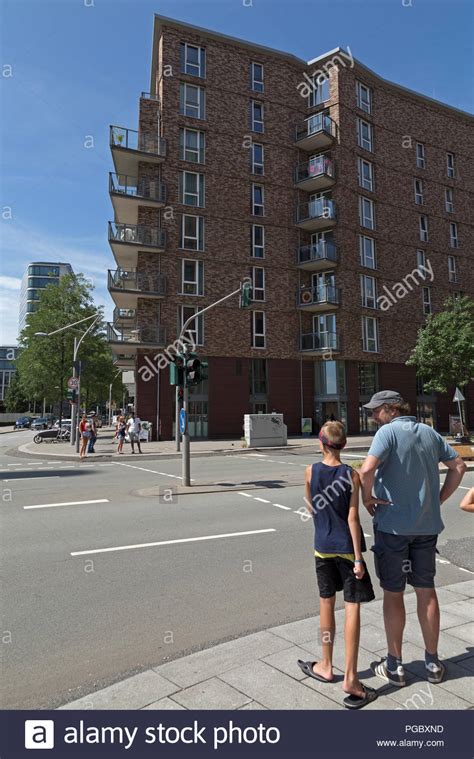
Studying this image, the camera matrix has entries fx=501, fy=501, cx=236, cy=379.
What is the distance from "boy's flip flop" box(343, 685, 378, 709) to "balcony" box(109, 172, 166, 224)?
91.7 ft

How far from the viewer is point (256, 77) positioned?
3186 centimetres

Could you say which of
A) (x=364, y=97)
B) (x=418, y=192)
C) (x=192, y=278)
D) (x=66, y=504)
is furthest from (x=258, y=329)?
(x=66, y=504)

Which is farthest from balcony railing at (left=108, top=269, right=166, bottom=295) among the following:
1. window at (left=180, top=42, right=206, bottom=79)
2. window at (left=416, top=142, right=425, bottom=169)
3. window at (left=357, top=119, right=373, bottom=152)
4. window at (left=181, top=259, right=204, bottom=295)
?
window at (left=416, top=142, right=425, bottom=169)

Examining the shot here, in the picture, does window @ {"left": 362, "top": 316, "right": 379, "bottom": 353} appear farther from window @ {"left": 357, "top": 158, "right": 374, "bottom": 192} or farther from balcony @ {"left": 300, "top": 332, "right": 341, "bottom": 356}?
window @ {"left": 357, "top": 158, "right": 374, "bottom": 192}

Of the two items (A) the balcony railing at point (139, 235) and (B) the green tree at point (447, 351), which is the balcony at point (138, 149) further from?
(B) the green tree at point (447, 351)

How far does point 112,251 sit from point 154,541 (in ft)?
83.6

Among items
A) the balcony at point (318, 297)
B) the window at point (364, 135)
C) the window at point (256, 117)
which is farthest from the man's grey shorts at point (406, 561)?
the window at point (364, 135)

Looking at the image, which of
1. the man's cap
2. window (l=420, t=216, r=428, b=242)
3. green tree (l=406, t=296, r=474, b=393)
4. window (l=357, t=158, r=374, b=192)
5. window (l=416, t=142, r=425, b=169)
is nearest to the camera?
the man's cap

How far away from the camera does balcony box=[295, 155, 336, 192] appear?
31.1 m

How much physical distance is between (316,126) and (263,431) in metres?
20.6

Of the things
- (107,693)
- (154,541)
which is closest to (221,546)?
(154,541)

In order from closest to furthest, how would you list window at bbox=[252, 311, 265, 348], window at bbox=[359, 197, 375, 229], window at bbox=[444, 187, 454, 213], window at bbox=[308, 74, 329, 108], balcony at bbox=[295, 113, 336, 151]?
window at bbox=[252, 311, 265, 348], balcony at bbox=[295, 113, 336, 151], window at bbox=[308, 74, 329, 108], window at bbox=[359, 197, 375, 229], window at bbox=[444, 187, 454, 213]

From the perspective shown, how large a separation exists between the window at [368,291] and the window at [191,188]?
457 inches

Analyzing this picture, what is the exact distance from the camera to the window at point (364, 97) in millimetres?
33734
